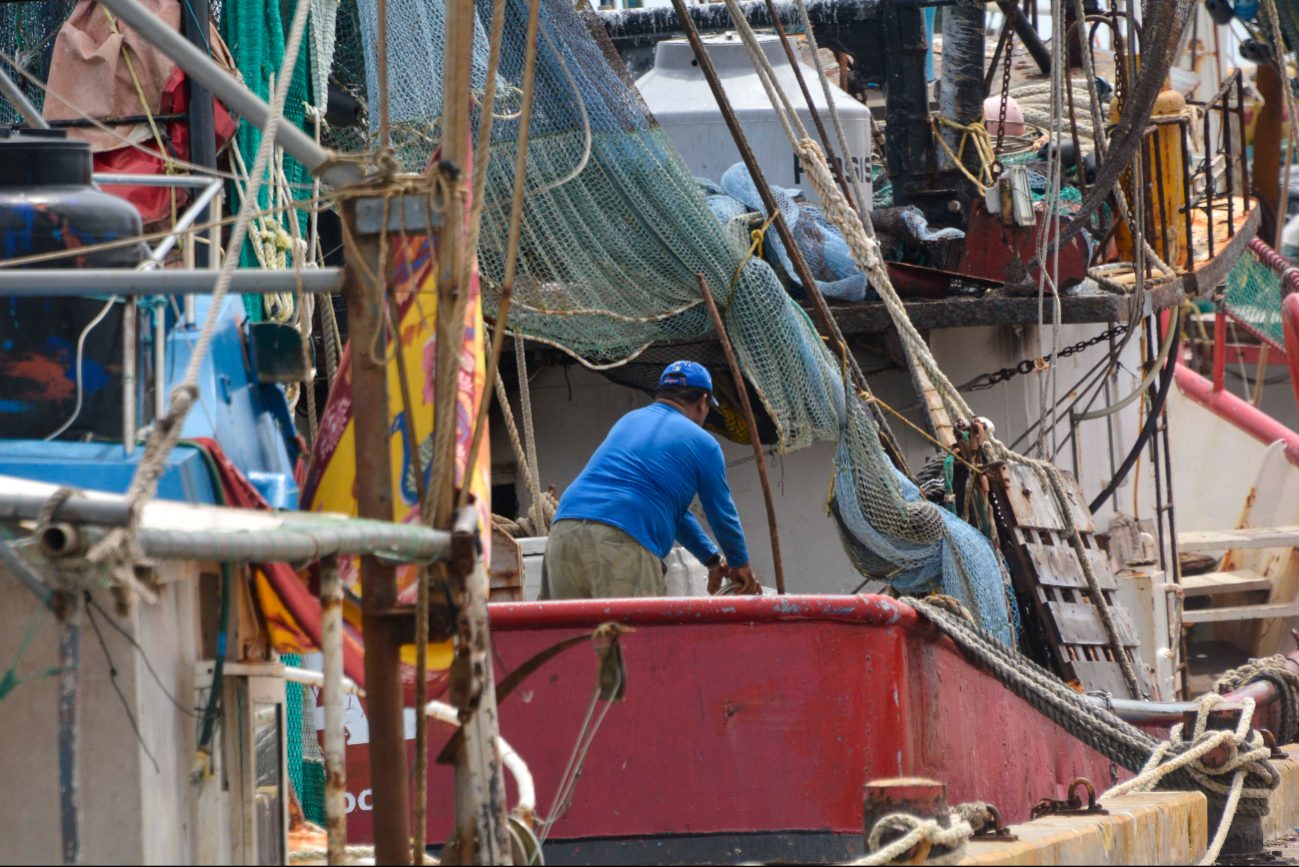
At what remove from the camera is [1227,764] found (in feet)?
17.9

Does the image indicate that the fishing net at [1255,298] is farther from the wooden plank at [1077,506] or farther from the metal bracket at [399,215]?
the metal bracket at [399,215]

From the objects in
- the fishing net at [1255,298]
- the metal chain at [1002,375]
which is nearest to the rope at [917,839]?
the metal chain at [1002,375]

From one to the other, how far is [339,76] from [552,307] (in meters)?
2.41

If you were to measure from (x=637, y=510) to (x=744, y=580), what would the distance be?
54cm

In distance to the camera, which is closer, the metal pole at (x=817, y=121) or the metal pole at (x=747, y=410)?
the metal pole at (x=747, y=410)

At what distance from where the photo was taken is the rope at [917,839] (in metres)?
3.47

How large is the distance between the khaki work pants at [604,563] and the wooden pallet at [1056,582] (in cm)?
220

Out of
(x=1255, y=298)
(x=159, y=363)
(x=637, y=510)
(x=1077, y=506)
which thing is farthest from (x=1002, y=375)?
(x=1255, y=298)

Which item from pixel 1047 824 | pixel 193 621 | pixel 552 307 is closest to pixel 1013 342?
pixel 552 307

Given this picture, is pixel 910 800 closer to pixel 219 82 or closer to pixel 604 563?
pixel 604 563

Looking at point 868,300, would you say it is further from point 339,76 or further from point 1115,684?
point 339,76

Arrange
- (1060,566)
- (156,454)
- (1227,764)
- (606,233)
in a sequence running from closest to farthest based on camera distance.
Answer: (156,454)
(1227,764)
(606,233)
(1060,566)

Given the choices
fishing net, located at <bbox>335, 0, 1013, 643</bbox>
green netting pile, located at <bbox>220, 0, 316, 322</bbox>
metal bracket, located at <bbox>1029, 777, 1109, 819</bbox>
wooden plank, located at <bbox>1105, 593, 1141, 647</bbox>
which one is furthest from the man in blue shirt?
wooden plank, located at <bbox>1105, 593, 1141, 647</bbox>

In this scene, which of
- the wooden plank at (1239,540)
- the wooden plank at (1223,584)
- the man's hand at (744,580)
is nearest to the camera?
the man's hand at (744,580)
